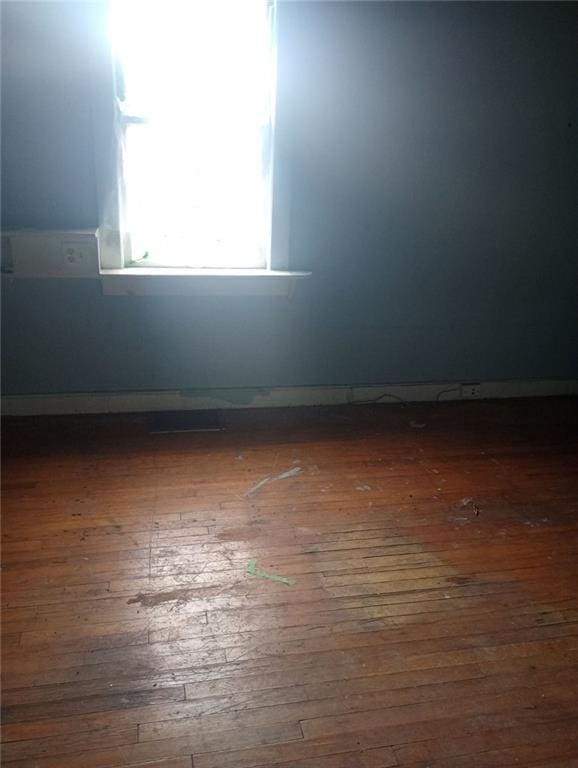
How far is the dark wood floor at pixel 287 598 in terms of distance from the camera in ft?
4.96

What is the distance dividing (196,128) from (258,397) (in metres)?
1.46

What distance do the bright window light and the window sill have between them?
12cm

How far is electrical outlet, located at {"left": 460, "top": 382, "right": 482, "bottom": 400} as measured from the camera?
11.9 ft

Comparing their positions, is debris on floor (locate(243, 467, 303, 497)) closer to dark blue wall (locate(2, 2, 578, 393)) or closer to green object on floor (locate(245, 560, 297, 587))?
green object on floor (locate(245, 560, 297, 587))

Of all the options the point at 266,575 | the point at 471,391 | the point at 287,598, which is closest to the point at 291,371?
the point at 471,391

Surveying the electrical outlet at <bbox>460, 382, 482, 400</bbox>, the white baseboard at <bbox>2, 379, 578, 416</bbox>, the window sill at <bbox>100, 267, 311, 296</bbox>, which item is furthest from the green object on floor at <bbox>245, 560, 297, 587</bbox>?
the electrical outlet at <bbox>460, 382, 482, 400</bbox>

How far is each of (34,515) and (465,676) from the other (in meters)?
1.70

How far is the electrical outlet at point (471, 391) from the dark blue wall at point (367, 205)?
2.2 inches

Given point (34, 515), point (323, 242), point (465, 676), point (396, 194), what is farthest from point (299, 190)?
point (465, 676)

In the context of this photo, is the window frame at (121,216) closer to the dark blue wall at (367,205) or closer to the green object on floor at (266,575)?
the dark blue wall at (367,205)

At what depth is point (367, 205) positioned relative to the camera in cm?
320

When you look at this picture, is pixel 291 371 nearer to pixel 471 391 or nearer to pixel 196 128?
pixel 471 391

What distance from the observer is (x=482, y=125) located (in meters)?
3.17

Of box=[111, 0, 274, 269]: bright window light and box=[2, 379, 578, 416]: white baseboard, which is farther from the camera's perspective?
box=[2, 379, 578, 416]: white baseboard
